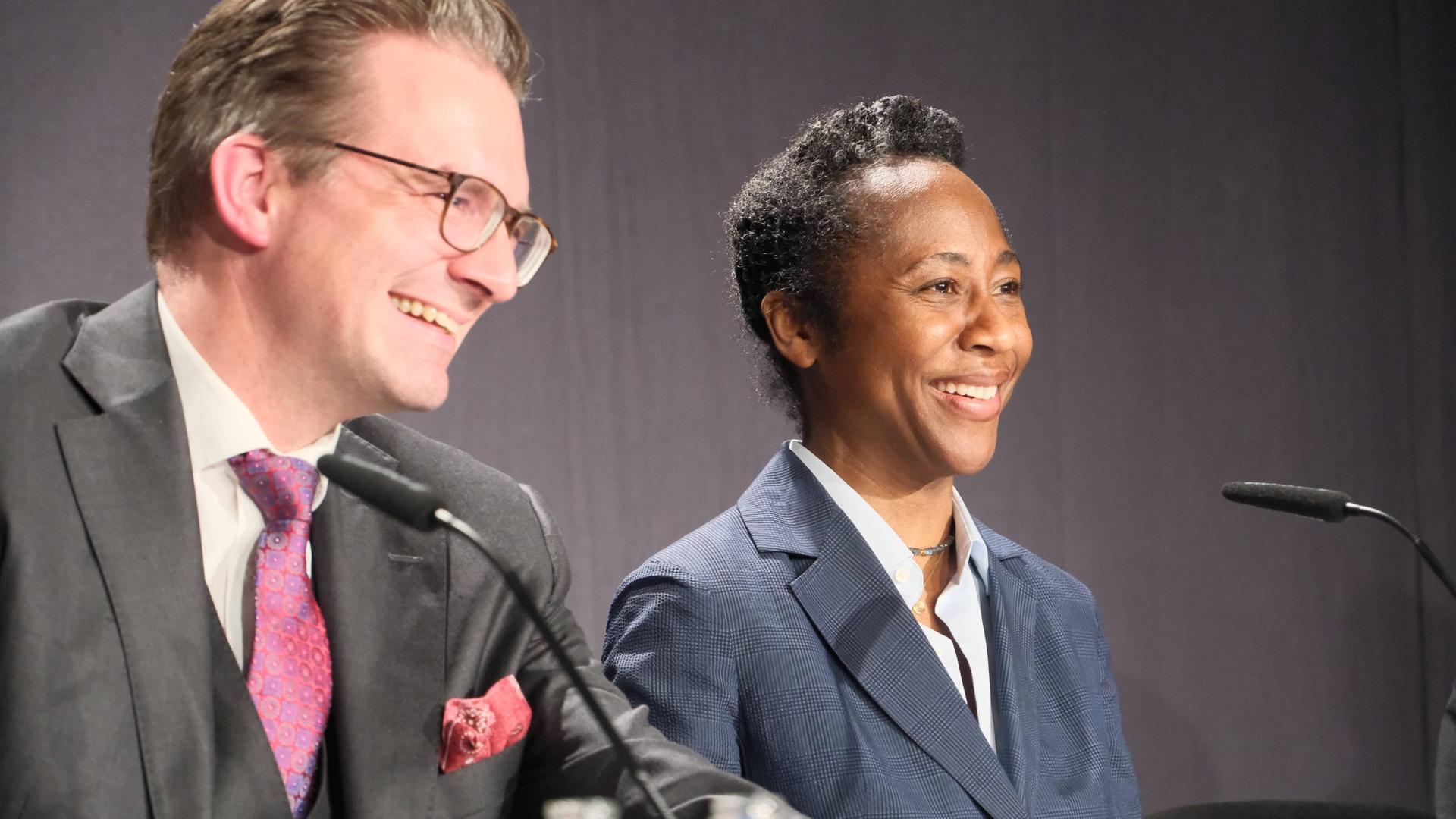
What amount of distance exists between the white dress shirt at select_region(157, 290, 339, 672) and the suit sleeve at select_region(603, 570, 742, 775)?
489 mm

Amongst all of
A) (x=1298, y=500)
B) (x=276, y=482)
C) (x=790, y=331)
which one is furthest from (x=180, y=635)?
(x=1298, y=500)

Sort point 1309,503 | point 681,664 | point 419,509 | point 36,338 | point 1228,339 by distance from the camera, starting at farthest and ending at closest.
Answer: point 1228,339
point 681,664
point 1309,503
point 36,338
point 419,509

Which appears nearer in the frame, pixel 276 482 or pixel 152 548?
pixel 152 548

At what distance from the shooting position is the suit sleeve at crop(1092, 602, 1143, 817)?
1817mm

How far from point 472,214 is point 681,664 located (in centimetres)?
57

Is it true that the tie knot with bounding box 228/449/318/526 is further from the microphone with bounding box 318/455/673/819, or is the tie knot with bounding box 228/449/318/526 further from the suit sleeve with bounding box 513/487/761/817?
the suit sleeve with bounding box 513/487/761/817

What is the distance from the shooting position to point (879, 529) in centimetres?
181

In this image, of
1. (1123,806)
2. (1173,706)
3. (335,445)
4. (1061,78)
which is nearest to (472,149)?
(335,445)

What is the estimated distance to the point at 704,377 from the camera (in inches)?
125

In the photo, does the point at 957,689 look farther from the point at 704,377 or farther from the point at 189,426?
the point at 704,377

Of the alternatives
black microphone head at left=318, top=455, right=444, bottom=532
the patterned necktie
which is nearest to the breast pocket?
the patterned necktie

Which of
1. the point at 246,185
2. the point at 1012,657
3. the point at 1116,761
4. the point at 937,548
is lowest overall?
the point at 1116,761

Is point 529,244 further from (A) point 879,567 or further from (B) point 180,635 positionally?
(A) point 879,567

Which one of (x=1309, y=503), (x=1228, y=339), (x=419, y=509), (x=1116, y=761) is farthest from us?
(x=1228, y=339)
